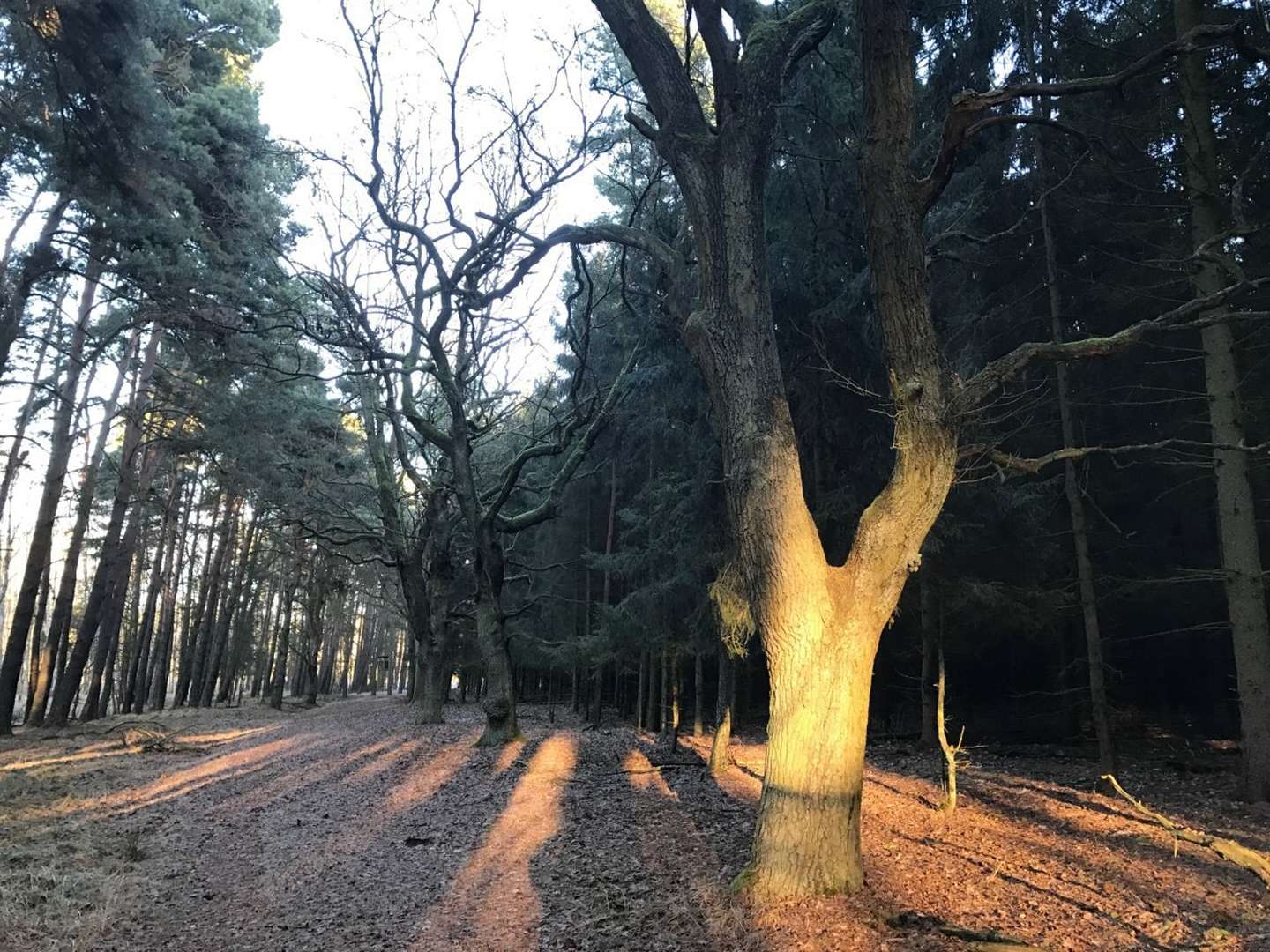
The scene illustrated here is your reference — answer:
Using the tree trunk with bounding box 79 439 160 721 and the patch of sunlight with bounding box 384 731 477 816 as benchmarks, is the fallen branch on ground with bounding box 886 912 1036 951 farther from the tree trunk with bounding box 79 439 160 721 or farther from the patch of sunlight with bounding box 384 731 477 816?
the tree trunk with bounding box 79 439 160 721

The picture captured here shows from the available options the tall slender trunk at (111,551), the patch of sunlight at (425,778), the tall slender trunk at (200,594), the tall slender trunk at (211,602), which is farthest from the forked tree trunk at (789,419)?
the tall slender trunk at (200,594)

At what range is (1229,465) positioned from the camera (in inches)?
337

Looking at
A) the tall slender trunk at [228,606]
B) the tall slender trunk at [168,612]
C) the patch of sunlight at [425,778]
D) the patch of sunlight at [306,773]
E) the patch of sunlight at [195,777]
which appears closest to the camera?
the patch of sunlight at [425,778]

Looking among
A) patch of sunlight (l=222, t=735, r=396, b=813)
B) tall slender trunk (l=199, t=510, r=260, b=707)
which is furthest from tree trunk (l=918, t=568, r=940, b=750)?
tall slender trunk (l=199, t=510, r=260, b=707)

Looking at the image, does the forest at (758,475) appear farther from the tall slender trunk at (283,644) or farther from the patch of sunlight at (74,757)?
the tall slender trunk at (283,644)

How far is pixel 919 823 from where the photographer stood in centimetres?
709

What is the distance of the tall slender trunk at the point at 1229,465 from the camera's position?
8.14 meters

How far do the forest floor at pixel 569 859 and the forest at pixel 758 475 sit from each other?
0.06 metres

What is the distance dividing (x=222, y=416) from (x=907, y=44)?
15.5 metres

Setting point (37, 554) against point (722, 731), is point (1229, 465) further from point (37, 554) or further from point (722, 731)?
point (37, 554)

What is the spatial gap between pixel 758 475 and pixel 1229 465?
266 inches

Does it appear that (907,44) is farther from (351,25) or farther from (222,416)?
(222,416)

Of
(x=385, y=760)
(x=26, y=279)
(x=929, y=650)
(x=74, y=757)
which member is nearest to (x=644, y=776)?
(x=385, y=760)

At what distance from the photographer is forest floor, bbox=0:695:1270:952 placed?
15.5 ft
